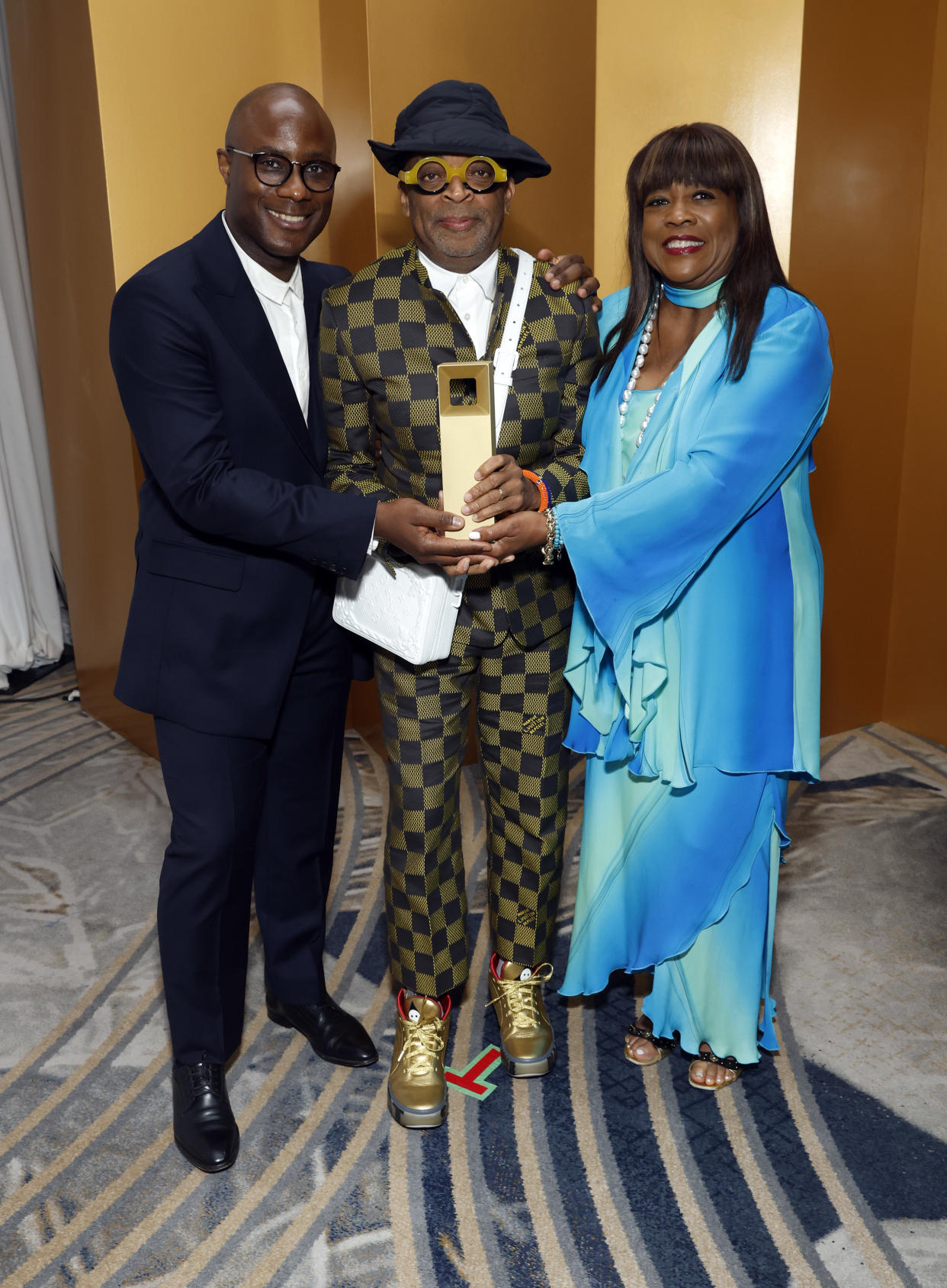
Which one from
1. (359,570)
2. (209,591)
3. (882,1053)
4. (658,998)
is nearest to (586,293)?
(359,570)

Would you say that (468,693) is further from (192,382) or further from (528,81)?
(528,81)

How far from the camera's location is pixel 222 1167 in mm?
2135

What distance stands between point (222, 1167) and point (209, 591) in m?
1.11

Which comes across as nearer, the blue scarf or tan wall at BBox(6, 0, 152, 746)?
the blue scarf

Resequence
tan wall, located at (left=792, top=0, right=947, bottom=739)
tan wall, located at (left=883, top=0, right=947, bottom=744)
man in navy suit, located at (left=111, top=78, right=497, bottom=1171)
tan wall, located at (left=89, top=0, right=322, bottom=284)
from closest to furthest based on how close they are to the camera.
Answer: man in navy suit, located at (left=111, top=78, right=497, bottom=1171) → tan wall, located at (left=89, top=0, right=322, bottom=284) → tan wall, located at (left=792, top=0, right=947, bottom=739) → tan wall, located at (left=883, top=0, right=947, bottom=744)

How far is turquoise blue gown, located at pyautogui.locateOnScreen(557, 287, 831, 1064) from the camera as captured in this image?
6.64ft

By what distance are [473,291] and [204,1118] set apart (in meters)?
1.69

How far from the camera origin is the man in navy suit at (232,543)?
1987mm

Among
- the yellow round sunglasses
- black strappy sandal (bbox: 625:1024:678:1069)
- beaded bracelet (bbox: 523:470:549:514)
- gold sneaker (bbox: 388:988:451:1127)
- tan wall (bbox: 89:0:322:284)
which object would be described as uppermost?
tan wall (bbox: 89:0:322:284)

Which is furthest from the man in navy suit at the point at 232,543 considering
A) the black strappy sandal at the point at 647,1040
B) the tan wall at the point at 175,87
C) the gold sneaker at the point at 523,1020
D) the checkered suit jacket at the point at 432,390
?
the tan wall at the point at 175,87

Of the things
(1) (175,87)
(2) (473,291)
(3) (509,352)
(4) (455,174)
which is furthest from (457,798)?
(1) (175,87)

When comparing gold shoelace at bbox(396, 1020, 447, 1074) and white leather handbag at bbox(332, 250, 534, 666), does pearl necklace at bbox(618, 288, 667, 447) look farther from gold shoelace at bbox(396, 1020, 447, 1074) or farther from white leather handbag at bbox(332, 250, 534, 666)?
gold shoelace at bbox(396, 1020, 447, 1074)

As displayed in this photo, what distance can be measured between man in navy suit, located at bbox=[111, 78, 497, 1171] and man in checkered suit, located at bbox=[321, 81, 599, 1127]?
13 centimetres

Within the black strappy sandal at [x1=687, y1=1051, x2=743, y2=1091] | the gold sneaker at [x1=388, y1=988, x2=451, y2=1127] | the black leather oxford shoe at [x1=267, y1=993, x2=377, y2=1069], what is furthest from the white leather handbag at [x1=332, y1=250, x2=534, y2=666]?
the black strappy sandal at [x1=687, y1=1051, x2=743, y2=1091]
